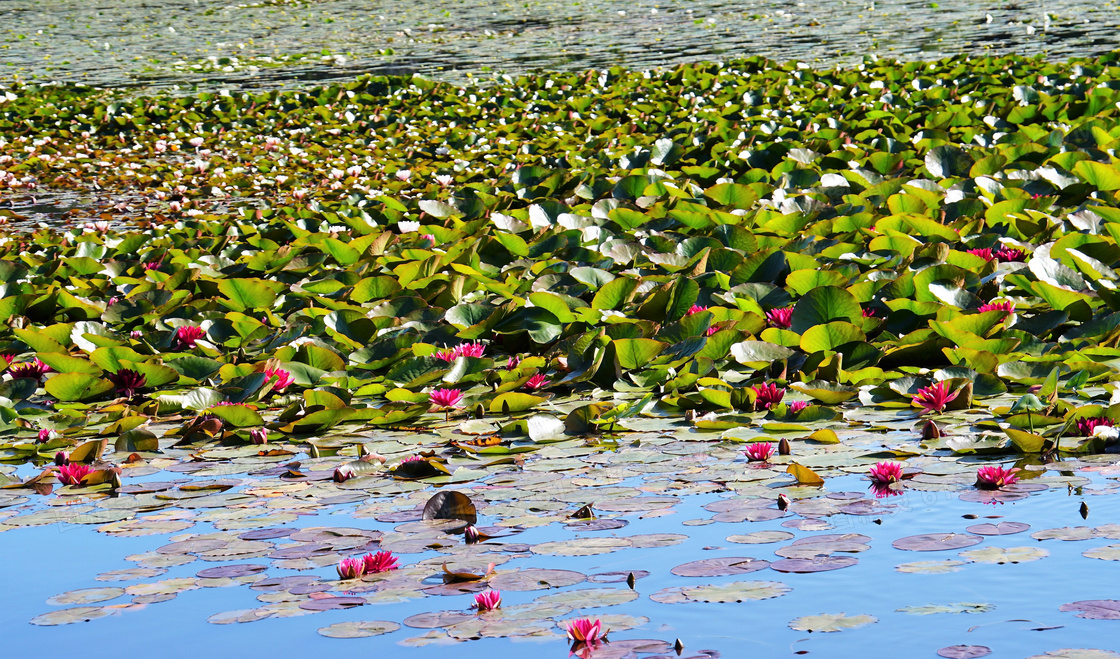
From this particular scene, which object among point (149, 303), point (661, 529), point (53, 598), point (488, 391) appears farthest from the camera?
point (149, 303)

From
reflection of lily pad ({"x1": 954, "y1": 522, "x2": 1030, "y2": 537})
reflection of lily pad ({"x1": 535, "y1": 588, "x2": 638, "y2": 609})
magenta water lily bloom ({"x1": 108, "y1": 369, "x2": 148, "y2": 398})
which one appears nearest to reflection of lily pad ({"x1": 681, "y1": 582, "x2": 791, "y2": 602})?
reflection of lily pad ({"x1": 535, "y1": 588, "x2": 638, "y2": 609})

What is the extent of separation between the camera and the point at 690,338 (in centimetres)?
414

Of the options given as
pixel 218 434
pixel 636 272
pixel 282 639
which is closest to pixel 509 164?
pixel 636 272

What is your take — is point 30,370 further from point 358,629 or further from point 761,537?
point 761,537

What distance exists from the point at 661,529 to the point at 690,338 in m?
1.50

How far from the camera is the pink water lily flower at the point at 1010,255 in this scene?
491 centimetres

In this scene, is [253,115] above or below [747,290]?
above

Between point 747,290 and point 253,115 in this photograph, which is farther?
point 253,115

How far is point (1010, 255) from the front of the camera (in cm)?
492

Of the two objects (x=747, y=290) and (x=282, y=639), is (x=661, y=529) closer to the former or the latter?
(x=282, y=639)

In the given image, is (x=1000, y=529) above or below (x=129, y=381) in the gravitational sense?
below

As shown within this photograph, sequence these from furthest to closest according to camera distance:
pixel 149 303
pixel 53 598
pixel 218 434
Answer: pixel 149 303 < pixel 218 434 < pixel 53 598

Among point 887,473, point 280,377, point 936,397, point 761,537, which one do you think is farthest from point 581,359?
point 761,537

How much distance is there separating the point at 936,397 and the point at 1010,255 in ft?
5.64
